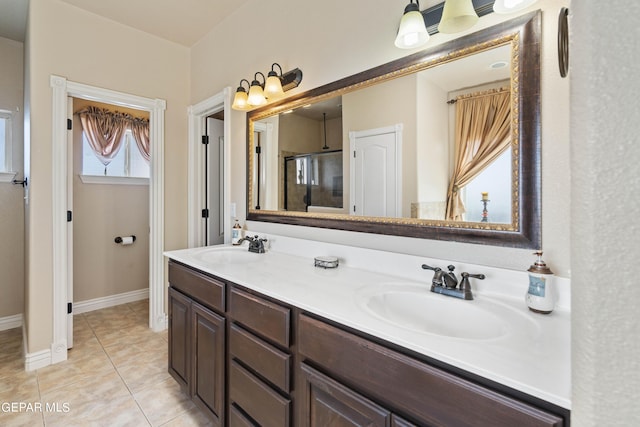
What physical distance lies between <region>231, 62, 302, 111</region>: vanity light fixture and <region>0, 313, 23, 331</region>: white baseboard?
3.02 meters

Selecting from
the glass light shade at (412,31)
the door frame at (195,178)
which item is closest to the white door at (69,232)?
the door frame at (195,178)

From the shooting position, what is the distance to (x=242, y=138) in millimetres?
2393

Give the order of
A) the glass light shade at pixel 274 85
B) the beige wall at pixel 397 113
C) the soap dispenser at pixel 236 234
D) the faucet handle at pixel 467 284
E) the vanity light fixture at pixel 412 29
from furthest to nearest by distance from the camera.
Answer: the soap dispenser at pixel 236 234
the glass light shade at pixel 274 85
the beige wall at pixel 397 113
the vanity light fixture at pixel 412 29
the faucet handle at pixel 467 284

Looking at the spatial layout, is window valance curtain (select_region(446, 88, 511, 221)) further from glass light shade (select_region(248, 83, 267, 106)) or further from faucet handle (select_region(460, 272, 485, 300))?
glass light shade (select_region(248, 83, 267, 106))

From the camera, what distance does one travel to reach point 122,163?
11.7ft

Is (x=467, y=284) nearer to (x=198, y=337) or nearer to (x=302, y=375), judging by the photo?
(x=302, y=375)

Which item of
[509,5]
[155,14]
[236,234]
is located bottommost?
[236,234]

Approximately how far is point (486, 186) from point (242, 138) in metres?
1.83

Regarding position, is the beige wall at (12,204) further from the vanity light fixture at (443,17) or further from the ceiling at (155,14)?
the vanity light fixture at (443,17)

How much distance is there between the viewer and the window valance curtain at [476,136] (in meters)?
1.13

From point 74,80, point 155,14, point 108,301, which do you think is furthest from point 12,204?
point 155,14

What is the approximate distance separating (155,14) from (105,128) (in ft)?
5.12

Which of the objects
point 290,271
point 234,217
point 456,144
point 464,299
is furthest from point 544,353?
point 234,217

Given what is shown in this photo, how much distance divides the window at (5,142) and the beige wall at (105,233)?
0.49 m
